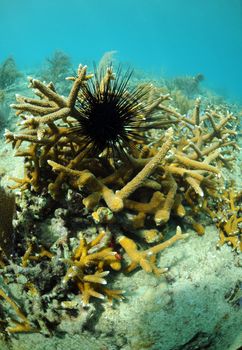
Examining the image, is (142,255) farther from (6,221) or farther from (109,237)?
A: (6,221)

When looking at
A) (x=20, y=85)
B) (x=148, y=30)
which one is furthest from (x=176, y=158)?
(x=148, y=30)

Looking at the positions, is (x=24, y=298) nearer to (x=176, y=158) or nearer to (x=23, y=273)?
(x=23, y=273)

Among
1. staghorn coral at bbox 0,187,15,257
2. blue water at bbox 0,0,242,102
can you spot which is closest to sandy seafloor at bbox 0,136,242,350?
staghorn coral at bbox 0,187,15,257

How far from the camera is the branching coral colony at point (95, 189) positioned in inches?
114

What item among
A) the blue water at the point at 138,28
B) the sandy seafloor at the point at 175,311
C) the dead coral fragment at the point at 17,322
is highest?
the blue water at the point at 138,28

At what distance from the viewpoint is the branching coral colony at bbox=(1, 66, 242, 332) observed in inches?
114

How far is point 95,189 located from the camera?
10.3ft

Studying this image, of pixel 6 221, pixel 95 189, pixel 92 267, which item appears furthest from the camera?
pixel 6 221

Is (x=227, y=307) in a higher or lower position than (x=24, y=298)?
higher

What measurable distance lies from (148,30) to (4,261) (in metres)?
201

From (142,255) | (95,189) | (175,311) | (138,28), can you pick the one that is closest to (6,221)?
(95,189)

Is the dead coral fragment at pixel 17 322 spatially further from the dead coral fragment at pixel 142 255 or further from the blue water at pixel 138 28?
the blue water at pixel 138 28

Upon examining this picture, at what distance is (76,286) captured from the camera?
9.73ft

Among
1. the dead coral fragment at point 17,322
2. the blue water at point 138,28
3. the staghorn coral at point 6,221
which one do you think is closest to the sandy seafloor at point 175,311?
the dead coral fragment at point 17,322
